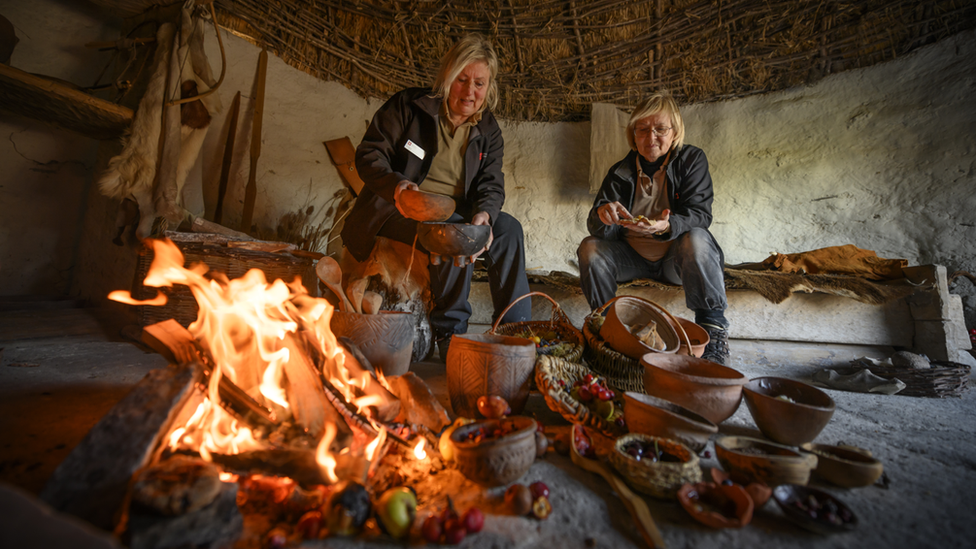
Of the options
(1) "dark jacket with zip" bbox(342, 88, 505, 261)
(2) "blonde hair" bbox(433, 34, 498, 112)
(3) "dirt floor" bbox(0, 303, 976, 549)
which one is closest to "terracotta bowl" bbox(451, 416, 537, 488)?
(3) "dirt floor" bbox(0, 303, 976, 549)

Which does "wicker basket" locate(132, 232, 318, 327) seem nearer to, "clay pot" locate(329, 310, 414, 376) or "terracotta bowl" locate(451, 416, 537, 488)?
"clay pot" locate(329, 310, 414, 376)

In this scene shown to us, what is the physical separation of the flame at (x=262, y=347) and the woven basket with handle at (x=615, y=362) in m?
1.06

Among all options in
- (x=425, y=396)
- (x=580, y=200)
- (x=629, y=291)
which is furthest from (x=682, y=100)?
(x=425, y=396)

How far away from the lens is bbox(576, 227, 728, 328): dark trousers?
89.4 inches

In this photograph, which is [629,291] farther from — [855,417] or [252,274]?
[252,274]

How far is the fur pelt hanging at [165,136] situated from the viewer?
229cm

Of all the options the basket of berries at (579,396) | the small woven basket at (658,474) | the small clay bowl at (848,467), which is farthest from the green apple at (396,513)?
the small clay bowl at (848,467)

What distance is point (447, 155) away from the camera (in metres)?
2.57

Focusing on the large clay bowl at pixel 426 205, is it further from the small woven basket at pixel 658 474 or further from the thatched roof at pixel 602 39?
the thatched roof at pixel 602 39

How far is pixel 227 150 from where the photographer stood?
3191 millimetres

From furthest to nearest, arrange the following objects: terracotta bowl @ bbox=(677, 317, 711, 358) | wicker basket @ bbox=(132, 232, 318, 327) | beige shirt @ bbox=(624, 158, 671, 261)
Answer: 1. beige shirt @ bbox=(624, 158, 671, 261)
2. wicker basket @ bbox=(132, 232, 318, 327)
3. terracotta bowl @ bbox=(677, 317, 711, 358)

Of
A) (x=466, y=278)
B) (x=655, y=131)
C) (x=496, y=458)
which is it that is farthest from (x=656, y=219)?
(x=496, y=458)

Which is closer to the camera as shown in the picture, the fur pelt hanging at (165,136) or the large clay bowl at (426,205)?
the large clay bowl at (426,205)

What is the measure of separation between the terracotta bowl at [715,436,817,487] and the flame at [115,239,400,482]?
0.99 meters
